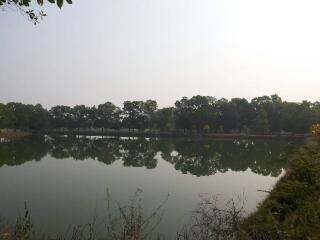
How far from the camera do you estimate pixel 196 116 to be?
8856cm

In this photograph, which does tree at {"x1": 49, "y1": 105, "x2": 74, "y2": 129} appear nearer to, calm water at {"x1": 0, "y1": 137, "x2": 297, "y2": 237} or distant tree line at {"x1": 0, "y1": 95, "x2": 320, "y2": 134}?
distant tree line at {"x1": 0, "y1": 95, "x2": 320, "y2": 134}

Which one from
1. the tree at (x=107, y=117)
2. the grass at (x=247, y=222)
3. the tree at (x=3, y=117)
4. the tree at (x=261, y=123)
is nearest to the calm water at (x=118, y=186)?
the grass at (x=247, y=222)

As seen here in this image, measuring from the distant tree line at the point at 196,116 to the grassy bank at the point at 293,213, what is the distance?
2722 inches

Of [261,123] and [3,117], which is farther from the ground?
[3,117]

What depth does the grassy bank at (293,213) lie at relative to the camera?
242 inches

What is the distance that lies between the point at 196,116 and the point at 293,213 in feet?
265

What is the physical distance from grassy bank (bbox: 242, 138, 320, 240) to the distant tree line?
2722 inches

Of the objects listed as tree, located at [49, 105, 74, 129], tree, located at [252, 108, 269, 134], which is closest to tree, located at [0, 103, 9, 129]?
tree, located at [49, 105, 74, 129]

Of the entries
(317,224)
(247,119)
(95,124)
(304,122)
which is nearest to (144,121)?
(95,124)

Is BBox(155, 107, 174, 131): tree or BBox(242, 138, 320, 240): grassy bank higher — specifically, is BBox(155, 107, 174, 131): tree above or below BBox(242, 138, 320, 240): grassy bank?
above

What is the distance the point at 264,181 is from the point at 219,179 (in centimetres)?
259

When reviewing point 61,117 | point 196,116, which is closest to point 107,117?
point 61,117

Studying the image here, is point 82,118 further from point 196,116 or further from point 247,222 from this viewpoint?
point 247,222

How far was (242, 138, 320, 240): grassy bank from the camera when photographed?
20.2 feet
